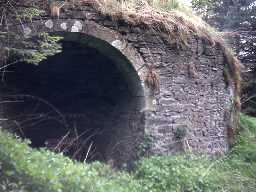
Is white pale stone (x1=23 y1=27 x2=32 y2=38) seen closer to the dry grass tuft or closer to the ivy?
the ivy

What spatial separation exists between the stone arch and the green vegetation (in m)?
0.72

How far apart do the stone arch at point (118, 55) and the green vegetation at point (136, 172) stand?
0.72 meters

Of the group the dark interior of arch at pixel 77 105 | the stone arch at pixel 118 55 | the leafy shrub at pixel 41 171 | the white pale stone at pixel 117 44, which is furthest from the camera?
the dark interior of arch at pixel 77 105

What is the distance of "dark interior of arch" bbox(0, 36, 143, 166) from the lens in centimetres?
817

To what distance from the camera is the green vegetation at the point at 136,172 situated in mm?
4645

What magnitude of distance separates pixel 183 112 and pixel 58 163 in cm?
337

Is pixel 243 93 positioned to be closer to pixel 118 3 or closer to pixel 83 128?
pixel 83 128

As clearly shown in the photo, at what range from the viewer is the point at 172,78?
8.03 meters

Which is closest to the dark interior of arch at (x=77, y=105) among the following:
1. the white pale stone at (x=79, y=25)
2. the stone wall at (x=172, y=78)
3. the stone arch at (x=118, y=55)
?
the stone arch at (x=118, y=55)

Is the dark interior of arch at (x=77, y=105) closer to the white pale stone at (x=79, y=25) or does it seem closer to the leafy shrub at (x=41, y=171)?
the white pale stone at (x=79, y=25)

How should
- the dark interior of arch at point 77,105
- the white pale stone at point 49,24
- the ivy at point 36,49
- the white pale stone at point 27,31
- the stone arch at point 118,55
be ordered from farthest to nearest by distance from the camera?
the dark interior of arch at point 77,105, the stone arch at point 118,55, the white pale stone at point 49,24, the white pale stone at point 27,31, the ivy at point 36,49

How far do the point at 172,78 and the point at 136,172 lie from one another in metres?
1.81

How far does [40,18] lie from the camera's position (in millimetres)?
6934

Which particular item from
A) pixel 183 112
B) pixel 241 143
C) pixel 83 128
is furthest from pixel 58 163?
pixel 241 143
